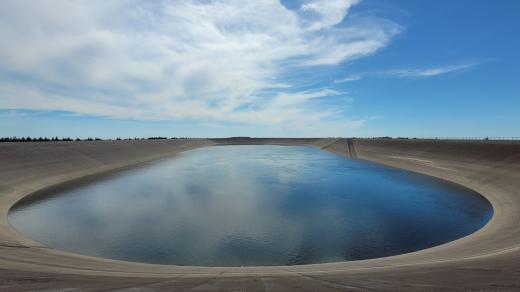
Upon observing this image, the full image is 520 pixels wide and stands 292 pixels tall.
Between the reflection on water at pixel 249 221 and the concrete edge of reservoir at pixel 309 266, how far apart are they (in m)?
1.93

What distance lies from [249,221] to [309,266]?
9.97 metres

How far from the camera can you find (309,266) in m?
15.0

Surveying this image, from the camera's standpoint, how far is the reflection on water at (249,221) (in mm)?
18469

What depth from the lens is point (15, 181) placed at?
3681 cm

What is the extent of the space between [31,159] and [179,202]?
28637 mm

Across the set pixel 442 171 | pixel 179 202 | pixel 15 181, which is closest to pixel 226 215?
pixel 179 202

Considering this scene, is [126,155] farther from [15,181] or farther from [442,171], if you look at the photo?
[442,171]

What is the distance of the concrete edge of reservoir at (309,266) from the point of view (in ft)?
29.4

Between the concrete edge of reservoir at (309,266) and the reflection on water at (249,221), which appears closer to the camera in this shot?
the concrete edge of reservoir at (309,266)

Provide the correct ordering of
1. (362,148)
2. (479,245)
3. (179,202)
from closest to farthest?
1. (479,245)
2. (179,202)
3. (362,148)

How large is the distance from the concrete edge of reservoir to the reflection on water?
6.34 feet

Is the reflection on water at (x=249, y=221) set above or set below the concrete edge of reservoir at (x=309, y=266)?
below

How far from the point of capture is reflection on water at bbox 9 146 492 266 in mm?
18469

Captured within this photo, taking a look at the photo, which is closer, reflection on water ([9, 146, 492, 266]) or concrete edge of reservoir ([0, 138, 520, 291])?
concrete edge of reservoir ([0, 138, 520, 291])
